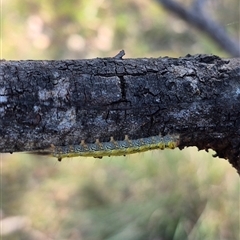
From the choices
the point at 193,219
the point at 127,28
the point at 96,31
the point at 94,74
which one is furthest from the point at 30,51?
the point at 94,74

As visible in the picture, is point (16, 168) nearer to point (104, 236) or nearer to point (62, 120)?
point (104, 236)

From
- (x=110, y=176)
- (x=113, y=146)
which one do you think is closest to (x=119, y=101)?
(x=113, y=146)

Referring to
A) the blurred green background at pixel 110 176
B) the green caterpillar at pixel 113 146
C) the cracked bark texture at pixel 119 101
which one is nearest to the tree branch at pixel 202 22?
the blurred green background at pixel 110 176

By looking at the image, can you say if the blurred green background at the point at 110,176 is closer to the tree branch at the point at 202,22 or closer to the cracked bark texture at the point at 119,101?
the tree branch at the point at 202,22

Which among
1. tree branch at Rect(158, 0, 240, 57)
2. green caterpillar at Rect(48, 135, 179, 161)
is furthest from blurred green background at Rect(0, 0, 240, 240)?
green caterpillar at Rect(48, 135, 179, 161)

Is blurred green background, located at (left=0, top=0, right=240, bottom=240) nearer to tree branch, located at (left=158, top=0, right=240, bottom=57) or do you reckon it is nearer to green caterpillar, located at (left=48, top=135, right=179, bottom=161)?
tree branch, located at (left=158, top=0, right=240, bottom=57)

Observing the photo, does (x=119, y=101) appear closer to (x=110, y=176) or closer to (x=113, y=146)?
(x=113, y=146)
